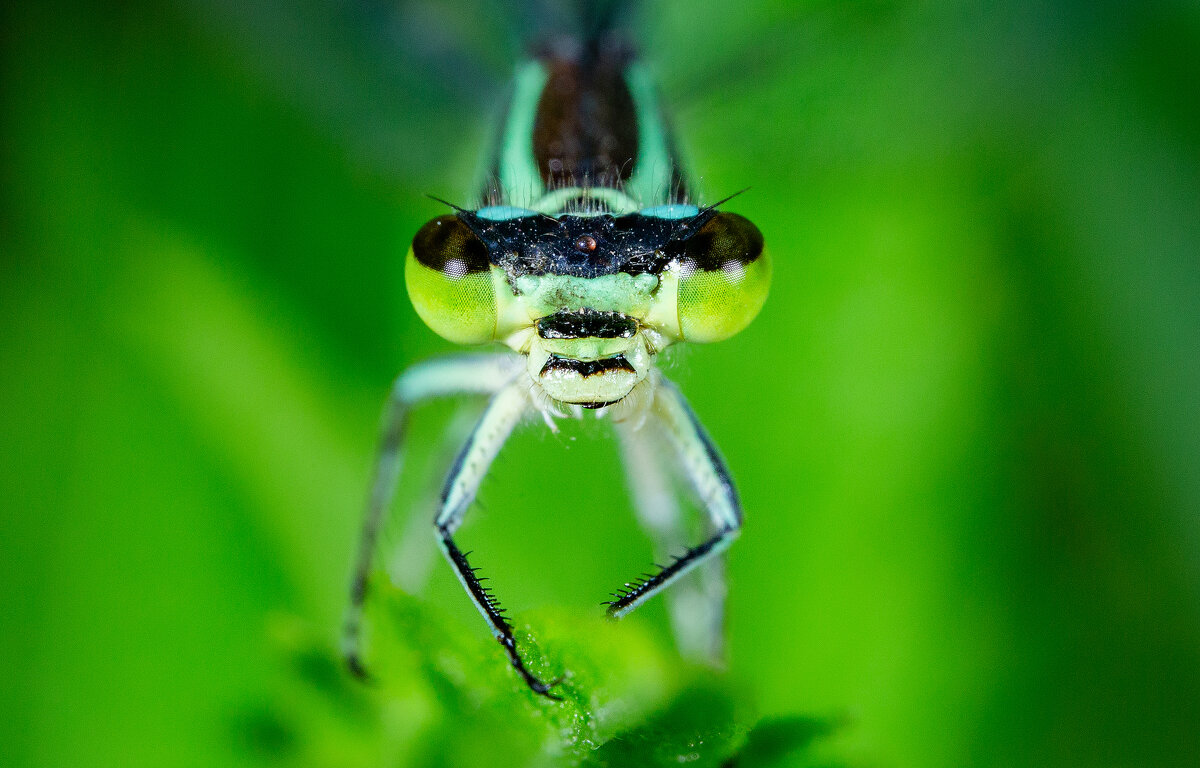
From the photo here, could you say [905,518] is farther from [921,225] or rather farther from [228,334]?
[228,334]

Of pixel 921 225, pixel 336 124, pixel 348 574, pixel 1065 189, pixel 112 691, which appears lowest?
pixel 112 691

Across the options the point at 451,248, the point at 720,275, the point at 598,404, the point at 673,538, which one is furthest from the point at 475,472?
the point at 673,538

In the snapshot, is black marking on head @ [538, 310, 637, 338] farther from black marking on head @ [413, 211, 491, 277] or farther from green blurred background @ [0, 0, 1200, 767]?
green blurred background @ [0, 0, 1200, 767]

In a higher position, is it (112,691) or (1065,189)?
(1065,189)

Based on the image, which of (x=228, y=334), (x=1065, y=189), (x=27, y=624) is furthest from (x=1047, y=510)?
(x=27, y=624)

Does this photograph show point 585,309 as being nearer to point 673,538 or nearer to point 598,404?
point 598,404

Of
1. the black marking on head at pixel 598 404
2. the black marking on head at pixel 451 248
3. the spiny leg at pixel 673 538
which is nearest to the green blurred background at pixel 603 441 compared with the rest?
the spiny leg at pixel 673 538

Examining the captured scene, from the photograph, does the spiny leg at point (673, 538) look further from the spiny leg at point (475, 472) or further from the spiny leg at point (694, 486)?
the spiny leg at point (475, 472)
